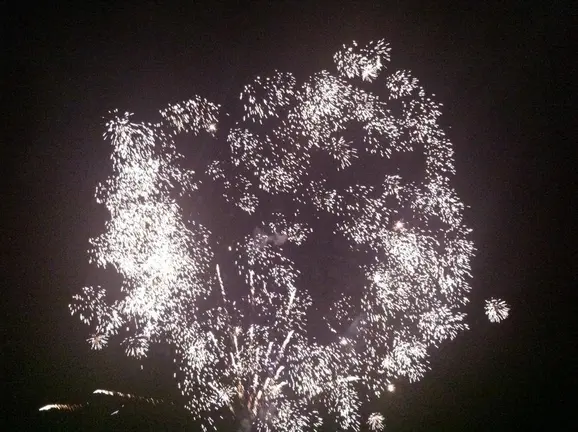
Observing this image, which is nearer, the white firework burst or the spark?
the spark

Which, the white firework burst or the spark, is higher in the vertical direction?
the spark

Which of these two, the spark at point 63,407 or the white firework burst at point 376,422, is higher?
the spark at point 63,407

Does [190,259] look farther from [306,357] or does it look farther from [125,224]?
[306,357]

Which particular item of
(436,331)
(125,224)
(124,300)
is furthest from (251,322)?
(436,331)

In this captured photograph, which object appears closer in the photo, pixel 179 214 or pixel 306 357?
pixel 179 214

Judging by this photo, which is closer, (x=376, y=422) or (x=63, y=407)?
(x=63, y=407)

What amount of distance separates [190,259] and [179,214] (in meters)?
0.69

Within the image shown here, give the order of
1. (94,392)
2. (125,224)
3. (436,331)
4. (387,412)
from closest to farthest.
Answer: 1. (125,224)
2. (436,331)
3. (94,392)
4. (387,412)

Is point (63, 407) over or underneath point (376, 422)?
over

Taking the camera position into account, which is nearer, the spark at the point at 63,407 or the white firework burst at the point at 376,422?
the spark at the point at 63,407

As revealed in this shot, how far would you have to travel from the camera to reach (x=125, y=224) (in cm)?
589

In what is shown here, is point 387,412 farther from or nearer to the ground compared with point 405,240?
nearer to the ground

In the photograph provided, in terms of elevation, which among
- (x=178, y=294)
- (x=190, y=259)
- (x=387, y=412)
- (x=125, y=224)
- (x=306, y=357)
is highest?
(x=125, y=224)

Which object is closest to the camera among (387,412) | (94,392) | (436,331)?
(436,331)
